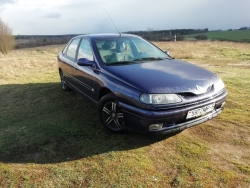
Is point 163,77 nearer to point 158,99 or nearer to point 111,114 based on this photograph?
point 158,99

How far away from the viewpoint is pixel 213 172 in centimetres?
262

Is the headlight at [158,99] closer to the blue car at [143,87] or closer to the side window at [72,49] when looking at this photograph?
the blue car at [143,87]

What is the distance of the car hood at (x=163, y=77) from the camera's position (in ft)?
9.68

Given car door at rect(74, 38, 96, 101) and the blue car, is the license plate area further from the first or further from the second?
car door at rect(74, 38, 96, 101)

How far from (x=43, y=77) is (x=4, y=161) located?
5.39 meters

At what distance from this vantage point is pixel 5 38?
32781mm

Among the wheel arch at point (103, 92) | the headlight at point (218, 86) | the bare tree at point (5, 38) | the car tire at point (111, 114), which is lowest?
the car tire at point (111, 114)

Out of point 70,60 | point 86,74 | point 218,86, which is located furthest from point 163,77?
point 70,60

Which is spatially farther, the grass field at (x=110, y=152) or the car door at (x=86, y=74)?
the car door at (x=86, y=74)

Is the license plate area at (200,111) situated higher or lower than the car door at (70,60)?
lower

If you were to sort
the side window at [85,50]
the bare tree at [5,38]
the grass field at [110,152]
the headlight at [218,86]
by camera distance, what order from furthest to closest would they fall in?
the bare tree at [5,38], the side window at [85,50], the headlight at [218,86], the grass field at [110,152]

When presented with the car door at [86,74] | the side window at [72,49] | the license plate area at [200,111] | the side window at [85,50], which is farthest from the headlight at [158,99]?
the side window at [72,49]

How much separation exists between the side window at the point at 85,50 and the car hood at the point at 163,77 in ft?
2.16

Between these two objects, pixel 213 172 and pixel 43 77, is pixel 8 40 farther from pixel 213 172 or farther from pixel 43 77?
pixel 213 172
